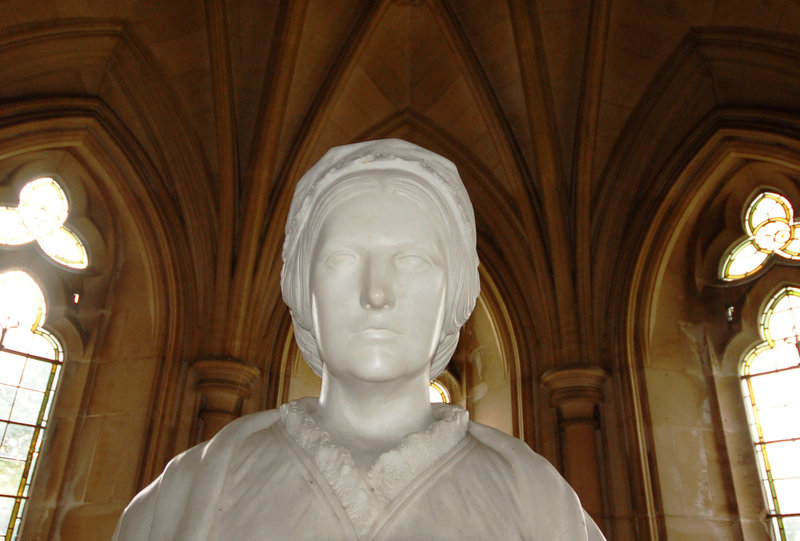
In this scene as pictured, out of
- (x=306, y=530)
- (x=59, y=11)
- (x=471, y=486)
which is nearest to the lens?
(x=306, y=530)

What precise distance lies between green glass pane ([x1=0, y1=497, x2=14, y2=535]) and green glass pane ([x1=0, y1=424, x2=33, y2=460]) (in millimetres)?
404

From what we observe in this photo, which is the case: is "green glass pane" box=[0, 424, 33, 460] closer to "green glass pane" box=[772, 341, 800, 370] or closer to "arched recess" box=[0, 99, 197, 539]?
"arched recess" box=[0, 99, 197, 539]

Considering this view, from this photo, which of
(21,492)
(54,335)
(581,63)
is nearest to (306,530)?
(21,492)

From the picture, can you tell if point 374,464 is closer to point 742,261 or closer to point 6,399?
point 6,399

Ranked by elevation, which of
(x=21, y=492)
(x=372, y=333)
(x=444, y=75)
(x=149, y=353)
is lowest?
(x=372, y=333)

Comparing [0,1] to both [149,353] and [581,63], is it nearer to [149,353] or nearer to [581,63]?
[149,353]

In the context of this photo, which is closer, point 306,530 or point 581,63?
point 306,530

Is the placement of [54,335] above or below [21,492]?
above

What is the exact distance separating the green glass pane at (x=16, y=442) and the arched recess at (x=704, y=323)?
6170mm

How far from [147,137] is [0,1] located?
2.00m

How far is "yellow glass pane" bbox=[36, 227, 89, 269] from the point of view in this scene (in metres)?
7.70

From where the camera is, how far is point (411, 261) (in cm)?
141

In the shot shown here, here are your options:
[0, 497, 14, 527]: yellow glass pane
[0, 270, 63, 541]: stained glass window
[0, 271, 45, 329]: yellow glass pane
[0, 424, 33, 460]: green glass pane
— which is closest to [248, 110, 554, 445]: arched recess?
[0, 270, 63, 541]: stained glass window

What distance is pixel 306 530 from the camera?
3.86 ft
